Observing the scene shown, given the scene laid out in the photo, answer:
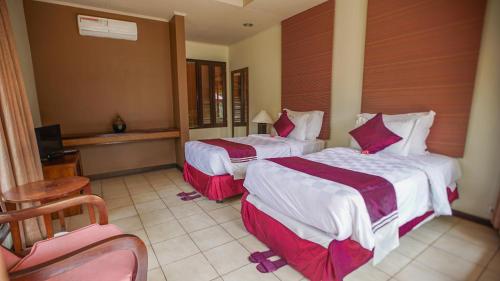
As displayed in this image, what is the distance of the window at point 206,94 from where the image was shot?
19.3 feet

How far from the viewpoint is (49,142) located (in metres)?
2.89

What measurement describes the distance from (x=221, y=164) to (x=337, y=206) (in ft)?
5.80

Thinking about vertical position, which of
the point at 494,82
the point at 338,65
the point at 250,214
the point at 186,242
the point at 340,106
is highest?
the point at 338,65

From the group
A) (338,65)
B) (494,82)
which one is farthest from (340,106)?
(494,82)

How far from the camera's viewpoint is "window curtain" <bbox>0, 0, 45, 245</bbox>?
1.82 meters

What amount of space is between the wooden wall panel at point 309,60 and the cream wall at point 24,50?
12.9 feet

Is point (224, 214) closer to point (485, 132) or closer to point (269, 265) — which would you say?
point (269, 265)

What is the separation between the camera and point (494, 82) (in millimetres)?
2227

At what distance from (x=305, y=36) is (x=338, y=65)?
0.85 metres

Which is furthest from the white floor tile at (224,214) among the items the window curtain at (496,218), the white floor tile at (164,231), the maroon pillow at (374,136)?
the window curtain at (496,218)

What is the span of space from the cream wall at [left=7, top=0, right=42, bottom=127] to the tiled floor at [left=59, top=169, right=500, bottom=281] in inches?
72.3

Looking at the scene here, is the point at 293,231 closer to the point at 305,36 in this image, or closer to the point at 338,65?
the point at 338,65

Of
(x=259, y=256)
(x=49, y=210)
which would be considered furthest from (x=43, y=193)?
(x=259, y=256)

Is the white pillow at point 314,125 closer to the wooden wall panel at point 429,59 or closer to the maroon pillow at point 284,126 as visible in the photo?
the maroon pillow at point 284,126
